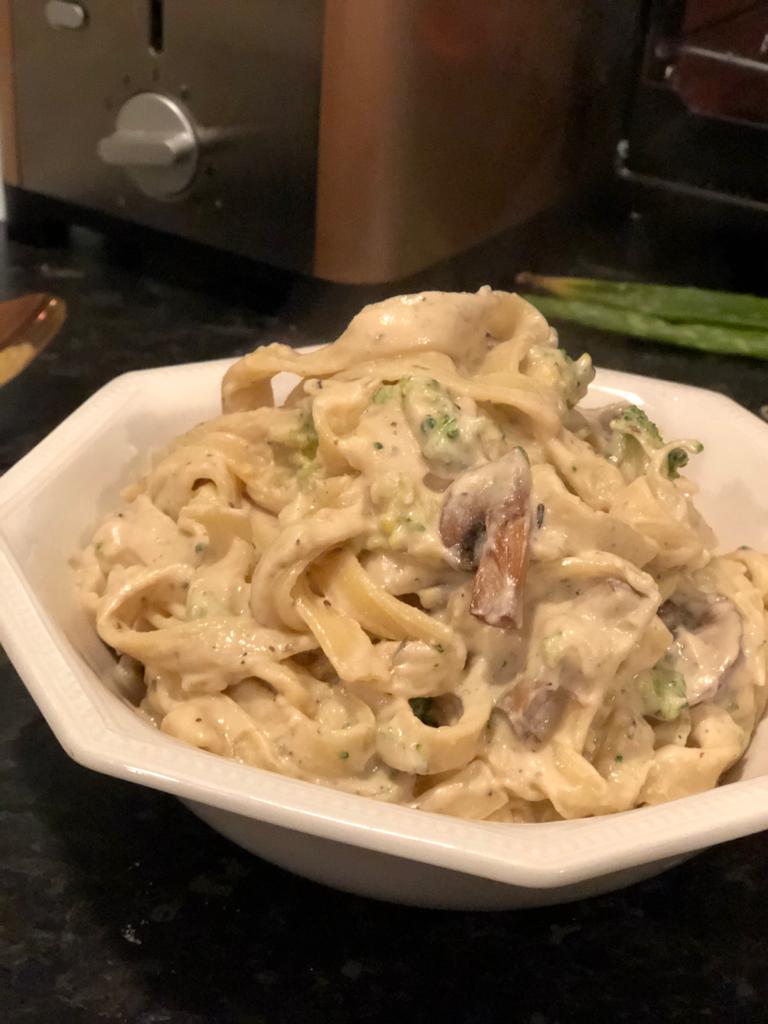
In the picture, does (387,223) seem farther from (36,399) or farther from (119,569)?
(119,569)

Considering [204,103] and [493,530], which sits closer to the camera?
[493,530]

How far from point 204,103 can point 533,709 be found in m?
1.16

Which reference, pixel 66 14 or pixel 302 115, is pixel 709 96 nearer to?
pixel 302 115

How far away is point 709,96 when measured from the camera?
1.85 m

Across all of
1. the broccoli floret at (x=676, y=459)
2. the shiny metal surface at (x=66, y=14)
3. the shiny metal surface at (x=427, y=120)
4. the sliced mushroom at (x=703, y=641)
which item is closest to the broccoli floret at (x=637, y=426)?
the broccoli floret at (x=676, y=459)

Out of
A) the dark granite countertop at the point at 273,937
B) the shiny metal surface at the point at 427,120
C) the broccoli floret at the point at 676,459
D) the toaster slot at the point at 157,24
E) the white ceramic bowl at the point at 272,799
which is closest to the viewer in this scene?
the white ceramic bowl at the point at 272,799

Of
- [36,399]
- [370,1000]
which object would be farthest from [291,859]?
[36,399]

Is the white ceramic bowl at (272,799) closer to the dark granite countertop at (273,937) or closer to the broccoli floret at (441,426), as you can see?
the dark granite countertop at (273,937)

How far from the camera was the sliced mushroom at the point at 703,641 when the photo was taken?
96 centimetres

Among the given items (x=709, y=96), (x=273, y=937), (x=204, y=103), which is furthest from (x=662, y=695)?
(x=709, y=96)

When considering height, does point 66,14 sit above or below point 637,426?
above

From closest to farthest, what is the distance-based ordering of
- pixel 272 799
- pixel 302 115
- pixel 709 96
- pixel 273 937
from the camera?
pixel 272 799 < pixel 273 937 < pixel 302 115 < pixel 709 96

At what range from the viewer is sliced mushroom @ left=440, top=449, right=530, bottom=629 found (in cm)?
85

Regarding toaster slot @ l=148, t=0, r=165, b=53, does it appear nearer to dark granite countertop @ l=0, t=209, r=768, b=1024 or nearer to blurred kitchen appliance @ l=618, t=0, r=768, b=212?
blurred kitchen appliance @ l=618, t=0, r=768, b=212
